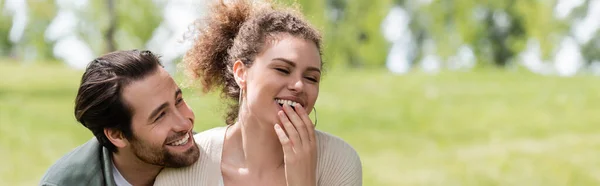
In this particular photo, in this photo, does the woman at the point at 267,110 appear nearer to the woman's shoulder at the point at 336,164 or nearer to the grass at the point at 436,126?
the woman's shoulder at the point at 336,164


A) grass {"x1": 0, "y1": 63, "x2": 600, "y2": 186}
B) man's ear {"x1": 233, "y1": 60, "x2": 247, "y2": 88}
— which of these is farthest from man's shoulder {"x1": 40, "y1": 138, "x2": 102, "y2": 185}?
grass {"x1": 0, "y1": 63, "x2": 600, "y2": 186}

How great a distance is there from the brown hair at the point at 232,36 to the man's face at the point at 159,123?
1.23 feet

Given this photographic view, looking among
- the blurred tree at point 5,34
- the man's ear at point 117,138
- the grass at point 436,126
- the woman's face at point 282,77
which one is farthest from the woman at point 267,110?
the blurred tree at point 5,34

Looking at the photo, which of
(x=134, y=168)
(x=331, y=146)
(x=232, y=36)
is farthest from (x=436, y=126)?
(x=134, y=168)

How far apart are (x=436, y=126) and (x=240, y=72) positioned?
10132 mm

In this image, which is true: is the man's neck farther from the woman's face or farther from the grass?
the grass

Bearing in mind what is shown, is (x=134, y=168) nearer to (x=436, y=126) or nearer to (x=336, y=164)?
(x=336, y=164)

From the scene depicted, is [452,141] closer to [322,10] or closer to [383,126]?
[383,126]

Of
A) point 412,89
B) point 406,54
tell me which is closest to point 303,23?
point 412,89

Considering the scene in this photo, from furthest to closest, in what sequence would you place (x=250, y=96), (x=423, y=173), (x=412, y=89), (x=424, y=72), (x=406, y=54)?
(x=406, y=54)
(x=424, y=72)
(x=412, y=89)
(x=423, y=173)
(x=250, y=96)

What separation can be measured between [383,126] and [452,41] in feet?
28.5

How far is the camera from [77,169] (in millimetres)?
3383

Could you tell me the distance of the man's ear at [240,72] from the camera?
11.0ft

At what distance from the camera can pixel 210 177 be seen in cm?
334
